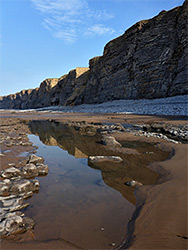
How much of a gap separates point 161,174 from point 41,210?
8.64 feet

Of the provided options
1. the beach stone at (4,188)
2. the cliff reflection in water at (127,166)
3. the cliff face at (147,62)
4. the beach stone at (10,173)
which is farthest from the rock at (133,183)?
the cliff face at (147,62)

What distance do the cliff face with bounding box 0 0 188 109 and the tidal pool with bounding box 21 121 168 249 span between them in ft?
65.6

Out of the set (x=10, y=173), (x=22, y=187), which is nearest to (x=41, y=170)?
(x=10, y=173)

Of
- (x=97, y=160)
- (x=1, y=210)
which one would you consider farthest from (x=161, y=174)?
(x=1, y=210)

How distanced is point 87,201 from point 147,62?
88.9 ft

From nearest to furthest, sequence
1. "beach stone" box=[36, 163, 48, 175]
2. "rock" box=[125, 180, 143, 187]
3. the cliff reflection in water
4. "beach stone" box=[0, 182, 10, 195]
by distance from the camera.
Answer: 1. "beach stone" box=[0, 182, 10, 195]
2. "rock" box=[125, 180, 143, 187]
3. the cliff reflection in water
4. "beach stone" box=[36, 163, 48, 175]

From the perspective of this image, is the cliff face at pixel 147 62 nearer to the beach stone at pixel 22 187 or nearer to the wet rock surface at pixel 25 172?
the wet rock surface at pixel 25 172

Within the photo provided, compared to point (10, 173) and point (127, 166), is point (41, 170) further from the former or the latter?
point (127, 166)

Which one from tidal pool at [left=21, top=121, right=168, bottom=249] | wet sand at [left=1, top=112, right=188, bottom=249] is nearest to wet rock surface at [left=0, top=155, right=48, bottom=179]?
tidal pool at [left=21, top=121, right=168, bottom=249]

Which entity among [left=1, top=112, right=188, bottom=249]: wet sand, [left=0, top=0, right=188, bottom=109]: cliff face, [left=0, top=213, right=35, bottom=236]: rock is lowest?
[left=1, top=112, right=188, bottom=249]: wet sand

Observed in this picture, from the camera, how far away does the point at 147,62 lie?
25.2 meters

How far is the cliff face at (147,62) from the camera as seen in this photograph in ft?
72.0

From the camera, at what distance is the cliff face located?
2196 cm

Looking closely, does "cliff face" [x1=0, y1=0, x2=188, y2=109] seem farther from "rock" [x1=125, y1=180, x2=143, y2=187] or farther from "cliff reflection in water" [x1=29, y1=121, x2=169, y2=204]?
"rock" [x1=125, y1=180, x2=143, y2=187]
